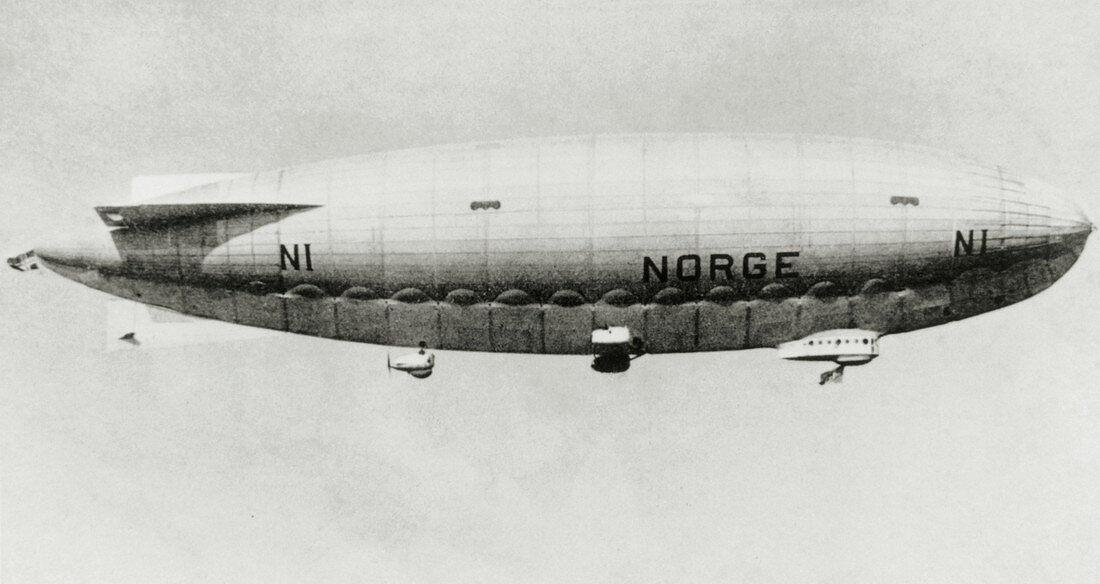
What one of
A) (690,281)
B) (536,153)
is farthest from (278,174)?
(690,281)

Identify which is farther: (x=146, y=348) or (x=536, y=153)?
(x=146, y=348)

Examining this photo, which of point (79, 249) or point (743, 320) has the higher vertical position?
point (79, 249)

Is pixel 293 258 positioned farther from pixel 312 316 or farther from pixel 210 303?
pixel 210 303

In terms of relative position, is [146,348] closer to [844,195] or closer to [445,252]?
[445,252]

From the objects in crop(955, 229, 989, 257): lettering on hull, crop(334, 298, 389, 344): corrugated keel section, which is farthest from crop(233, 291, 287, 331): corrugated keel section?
crop(955, 229, 989, 257): lettering on hull

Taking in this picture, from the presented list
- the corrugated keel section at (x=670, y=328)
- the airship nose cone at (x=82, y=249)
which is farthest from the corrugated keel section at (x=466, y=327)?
the airship nose cone at (x=82, y=249)

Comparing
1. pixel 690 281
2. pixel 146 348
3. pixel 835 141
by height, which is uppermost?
pixel 835 141

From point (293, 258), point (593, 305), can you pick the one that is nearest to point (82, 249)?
point (293, 258)

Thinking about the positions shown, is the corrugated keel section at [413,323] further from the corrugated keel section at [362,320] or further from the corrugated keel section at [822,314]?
the corrugated keel section at [822,314]
